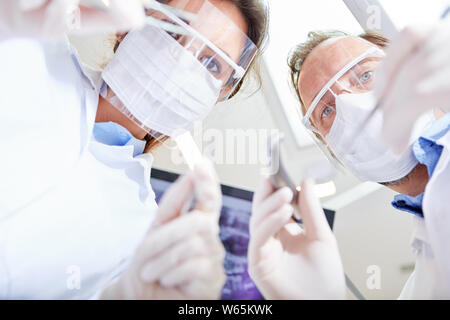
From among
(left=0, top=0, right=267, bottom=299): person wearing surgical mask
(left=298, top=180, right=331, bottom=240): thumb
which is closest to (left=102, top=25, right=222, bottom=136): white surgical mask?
(left=0, top=0, right=267, bottom=299): person wearing surgical mask

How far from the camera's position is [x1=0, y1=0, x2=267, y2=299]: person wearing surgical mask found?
0.49 metres

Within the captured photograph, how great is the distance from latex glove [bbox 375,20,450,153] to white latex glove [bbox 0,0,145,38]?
1.22 ft

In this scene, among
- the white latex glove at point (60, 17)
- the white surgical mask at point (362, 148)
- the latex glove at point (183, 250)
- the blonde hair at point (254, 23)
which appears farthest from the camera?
the blonde hair at point (254, 23)

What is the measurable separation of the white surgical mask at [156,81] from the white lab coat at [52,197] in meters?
0.09

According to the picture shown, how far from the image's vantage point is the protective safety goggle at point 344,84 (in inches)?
35.0

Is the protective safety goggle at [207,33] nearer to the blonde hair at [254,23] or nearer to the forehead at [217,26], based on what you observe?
the forehead at [217,26]

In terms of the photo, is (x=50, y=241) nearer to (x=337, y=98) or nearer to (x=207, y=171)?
(x=207, y=171)

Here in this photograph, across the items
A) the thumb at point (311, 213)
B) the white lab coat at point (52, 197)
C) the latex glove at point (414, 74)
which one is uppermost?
the latex glove at point (414, 74)

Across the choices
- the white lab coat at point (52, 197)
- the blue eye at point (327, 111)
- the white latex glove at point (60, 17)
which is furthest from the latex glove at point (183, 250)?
the blue eye at point (327, 111)

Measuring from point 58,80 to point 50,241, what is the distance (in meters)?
0.32

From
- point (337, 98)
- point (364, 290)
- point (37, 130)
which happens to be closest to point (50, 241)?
point (37, 130)

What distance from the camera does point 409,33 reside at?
0.53 meters

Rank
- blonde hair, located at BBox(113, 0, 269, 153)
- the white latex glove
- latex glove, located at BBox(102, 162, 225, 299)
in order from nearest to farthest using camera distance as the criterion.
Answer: latex glove, located at BBox(102, 162, 225, 299) < the white latex glove < blonde hair, located at BBox(113, 0, 269, 153)

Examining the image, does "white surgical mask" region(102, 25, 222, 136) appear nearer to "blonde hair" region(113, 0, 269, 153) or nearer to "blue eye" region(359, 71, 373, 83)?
"blonde hair" region(113, 0, 269, 153)
